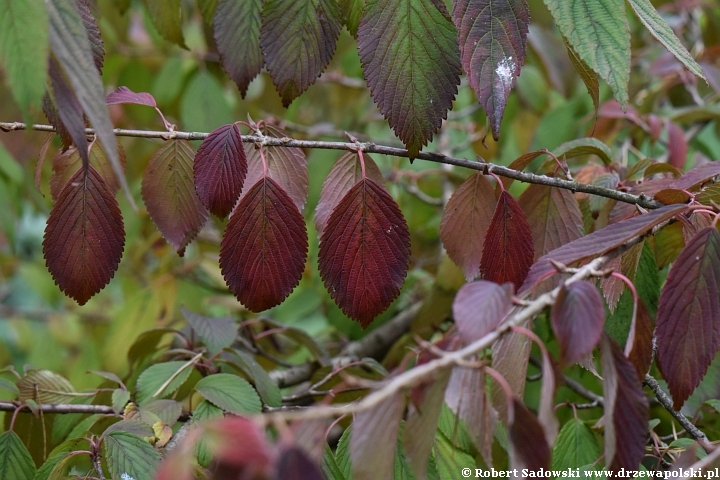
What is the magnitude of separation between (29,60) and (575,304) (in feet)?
1.51

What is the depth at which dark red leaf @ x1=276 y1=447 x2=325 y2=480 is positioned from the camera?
0.39m

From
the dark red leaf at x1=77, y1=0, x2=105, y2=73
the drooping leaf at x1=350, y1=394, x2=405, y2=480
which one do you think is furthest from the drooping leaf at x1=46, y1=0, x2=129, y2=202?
the drooping leaf at x1=350, y1=394, x2=405, y2=480

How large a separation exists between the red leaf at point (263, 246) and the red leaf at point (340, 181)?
0.06m

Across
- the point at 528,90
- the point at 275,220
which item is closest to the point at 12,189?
the point at 275,220

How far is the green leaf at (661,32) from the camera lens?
683 mm

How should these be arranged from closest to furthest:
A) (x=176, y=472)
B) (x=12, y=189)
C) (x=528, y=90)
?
1. (x=176, y=472)
2. (x=12, y=189)
3. (x=528, y=90)

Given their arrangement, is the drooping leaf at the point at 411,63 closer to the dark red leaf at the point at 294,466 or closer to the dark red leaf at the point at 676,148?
the dark red leaf at the point at 294,466

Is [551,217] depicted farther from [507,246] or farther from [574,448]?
[574,448]

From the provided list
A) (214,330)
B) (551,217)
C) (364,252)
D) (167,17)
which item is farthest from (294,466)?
(167,17)

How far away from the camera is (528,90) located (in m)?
1.93

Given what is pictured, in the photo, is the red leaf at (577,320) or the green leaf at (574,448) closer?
the red leaf at (577,320)

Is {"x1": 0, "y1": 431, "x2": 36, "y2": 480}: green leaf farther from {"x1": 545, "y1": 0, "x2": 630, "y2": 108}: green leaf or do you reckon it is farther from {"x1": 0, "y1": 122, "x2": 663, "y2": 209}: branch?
{"x1": 545, "y1": 0, "x2": 630, "y2": 108}: green leaf

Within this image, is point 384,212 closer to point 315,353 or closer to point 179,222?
point 179,222

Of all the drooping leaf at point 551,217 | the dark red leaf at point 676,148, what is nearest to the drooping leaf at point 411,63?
the drooping leaf at point 551,217
